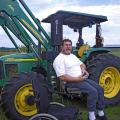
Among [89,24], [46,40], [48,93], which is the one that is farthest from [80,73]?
[89,24]

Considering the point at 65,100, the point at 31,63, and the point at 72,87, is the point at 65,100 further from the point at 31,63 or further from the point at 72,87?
the point at 72,87

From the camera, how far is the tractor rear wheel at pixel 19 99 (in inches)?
358

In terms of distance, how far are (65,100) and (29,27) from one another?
6.93 feet

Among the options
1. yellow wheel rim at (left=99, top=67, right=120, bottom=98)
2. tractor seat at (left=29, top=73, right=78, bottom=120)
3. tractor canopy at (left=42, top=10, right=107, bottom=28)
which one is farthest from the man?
yellow wheel rim at (left=99, top=67, right=120, bottom=98)

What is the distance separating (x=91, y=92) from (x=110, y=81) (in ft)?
10.0

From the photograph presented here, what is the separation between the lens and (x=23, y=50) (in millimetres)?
11742

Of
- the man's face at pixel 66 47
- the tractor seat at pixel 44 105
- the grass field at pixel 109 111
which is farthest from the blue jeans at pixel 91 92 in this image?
the grass field at pixel 109 111

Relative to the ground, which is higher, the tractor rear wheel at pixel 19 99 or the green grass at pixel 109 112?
the tractor rear wheel at pixel 19 99

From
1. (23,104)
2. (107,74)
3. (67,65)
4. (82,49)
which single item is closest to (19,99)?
(23,104)

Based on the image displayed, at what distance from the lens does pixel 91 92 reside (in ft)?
26.0

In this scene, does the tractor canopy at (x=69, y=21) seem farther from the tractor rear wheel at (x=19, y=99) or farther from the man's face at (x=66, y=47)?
the man's face at (x=66, y=47)

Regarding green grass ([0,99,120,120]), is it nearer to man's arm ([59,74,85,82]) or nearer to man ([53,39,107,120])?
man ([53,39,107,120])

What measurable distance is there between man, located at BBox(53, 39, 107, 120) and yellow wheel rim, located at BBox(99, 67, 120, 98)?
2360 mm

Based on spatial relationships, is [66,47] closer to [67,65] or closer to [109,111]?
[67,65]
